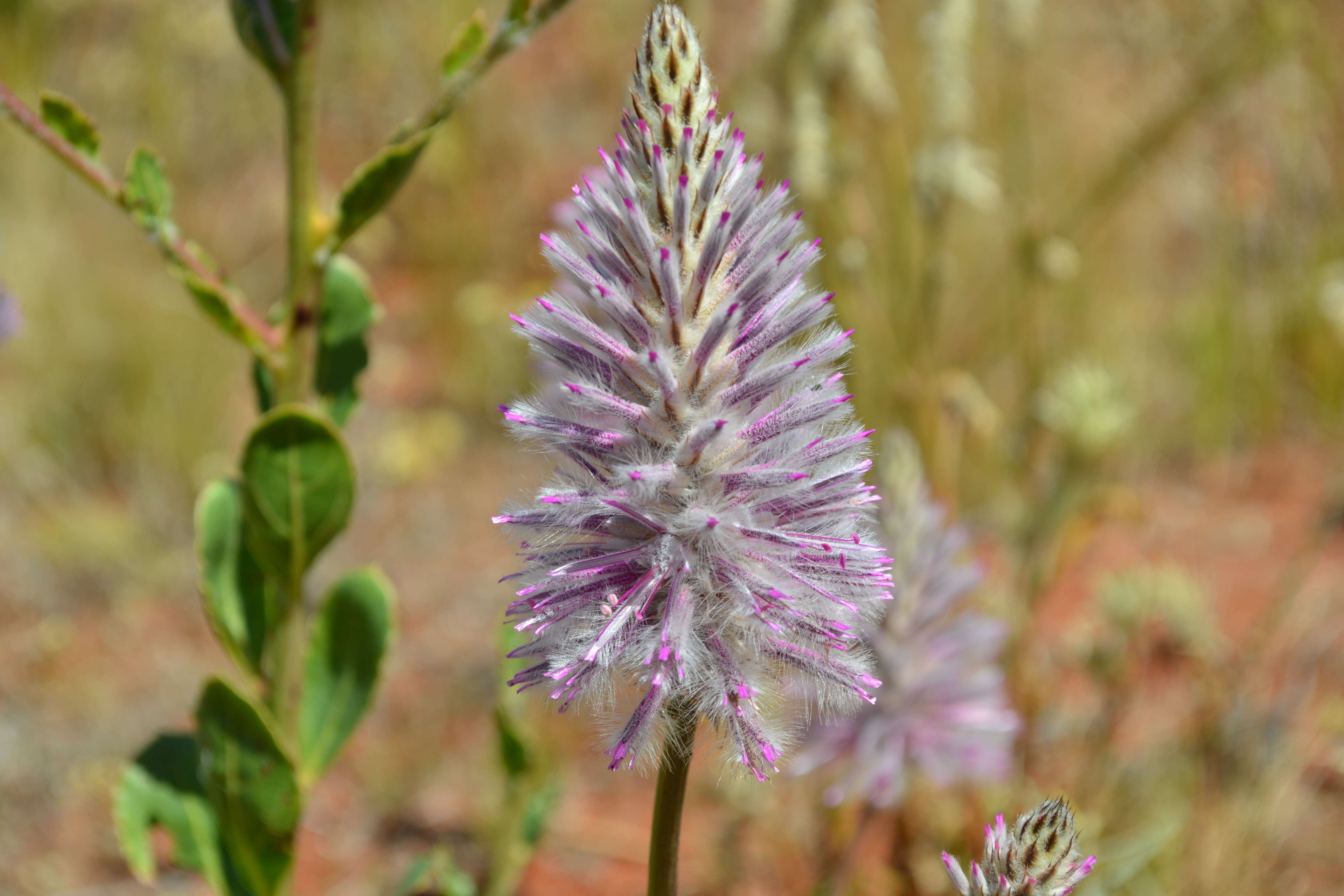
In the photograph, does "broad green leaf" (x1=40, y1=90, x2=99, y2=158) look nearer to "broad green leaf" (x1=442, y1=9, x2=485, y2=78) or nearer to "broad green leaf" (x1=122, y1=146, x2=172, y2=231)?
"broad green leaf" (x1=122, y1=146, x2=172, y2=231)

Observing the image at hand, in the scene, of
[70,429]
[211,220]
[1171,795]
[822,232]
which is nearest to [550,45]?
[211,220]

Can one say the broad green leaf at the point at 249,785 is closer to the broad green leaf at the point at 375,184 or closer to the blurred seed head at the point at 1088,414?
the broad green leaf at the point at 375,184

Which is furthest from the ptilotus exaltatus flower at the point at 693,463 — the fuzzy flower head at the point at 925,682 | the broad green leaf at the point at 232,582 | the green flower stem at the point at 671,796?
the fuzzy flower head at the point at 925,682

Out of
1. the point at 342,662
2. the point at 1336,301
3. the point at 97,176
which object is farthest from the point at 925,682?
the point at 1336,301

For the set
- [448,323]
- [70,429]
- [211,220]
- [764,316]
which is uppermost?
[211,220]

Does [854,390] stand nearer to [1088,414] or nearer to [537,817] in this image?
[1088,414]

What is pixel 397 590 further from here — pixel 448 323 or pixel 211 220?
pixel 211 220

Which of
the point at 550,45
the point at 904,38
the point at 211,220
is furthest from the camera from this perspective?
the point at 550,45
